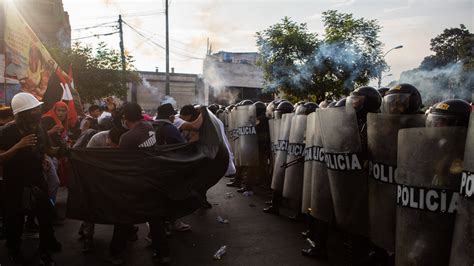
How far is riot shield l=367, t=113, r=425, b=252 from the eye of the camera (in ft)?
12.2

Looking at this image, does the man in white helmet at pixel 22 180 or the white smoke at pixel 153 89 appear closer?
the man in white helmet at pixel 22 180

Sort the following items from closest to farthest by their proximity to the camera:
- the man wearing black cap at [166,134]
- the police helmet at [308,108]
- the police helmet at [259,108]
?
the man wearing black cap at [166,134] < the police helmet at [308,108] < the police helmet at [259,108]

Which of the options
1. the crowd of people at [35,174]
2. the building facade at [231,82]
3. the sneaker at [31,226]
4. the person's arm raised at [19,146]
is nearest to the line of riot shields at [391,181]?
the crowd of people at [35,174]

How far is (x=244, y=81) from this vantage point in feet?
149

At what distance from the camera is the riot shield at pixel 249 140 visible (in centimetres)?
882

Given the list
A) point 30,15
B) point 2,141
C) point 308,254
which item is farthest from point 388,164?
point 30,15

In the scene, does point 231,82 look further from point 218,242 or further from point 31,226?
point 218,242

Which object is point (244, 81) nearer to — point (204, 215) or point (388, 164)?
point (204, 215)

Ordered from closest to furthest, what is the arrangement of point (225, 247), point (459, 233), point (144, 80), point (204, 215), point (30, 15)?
1. point (459, 233)
2. point (225, 247)
3. point (204, 215)
4. point (30, 15)
5. point (144, 80)

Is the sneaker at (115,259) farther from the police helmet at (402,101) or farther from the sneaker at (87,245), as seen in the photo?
the police helmet at (402,101)

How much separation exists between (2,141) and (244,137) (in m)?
5.28

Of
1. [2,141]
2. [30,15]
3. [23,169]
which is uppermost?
[30,15]

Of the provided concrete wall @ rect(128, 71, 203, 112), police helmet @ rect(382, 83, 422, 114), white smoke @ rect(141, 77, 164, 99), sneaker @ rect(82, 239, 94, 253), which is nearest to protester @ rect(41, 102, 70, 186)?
sneaker @ rect(82, 239, 94, 253)

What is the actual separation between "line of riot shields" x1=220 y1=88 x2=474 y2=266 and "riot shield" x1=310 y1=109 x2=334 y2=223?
1 cm
